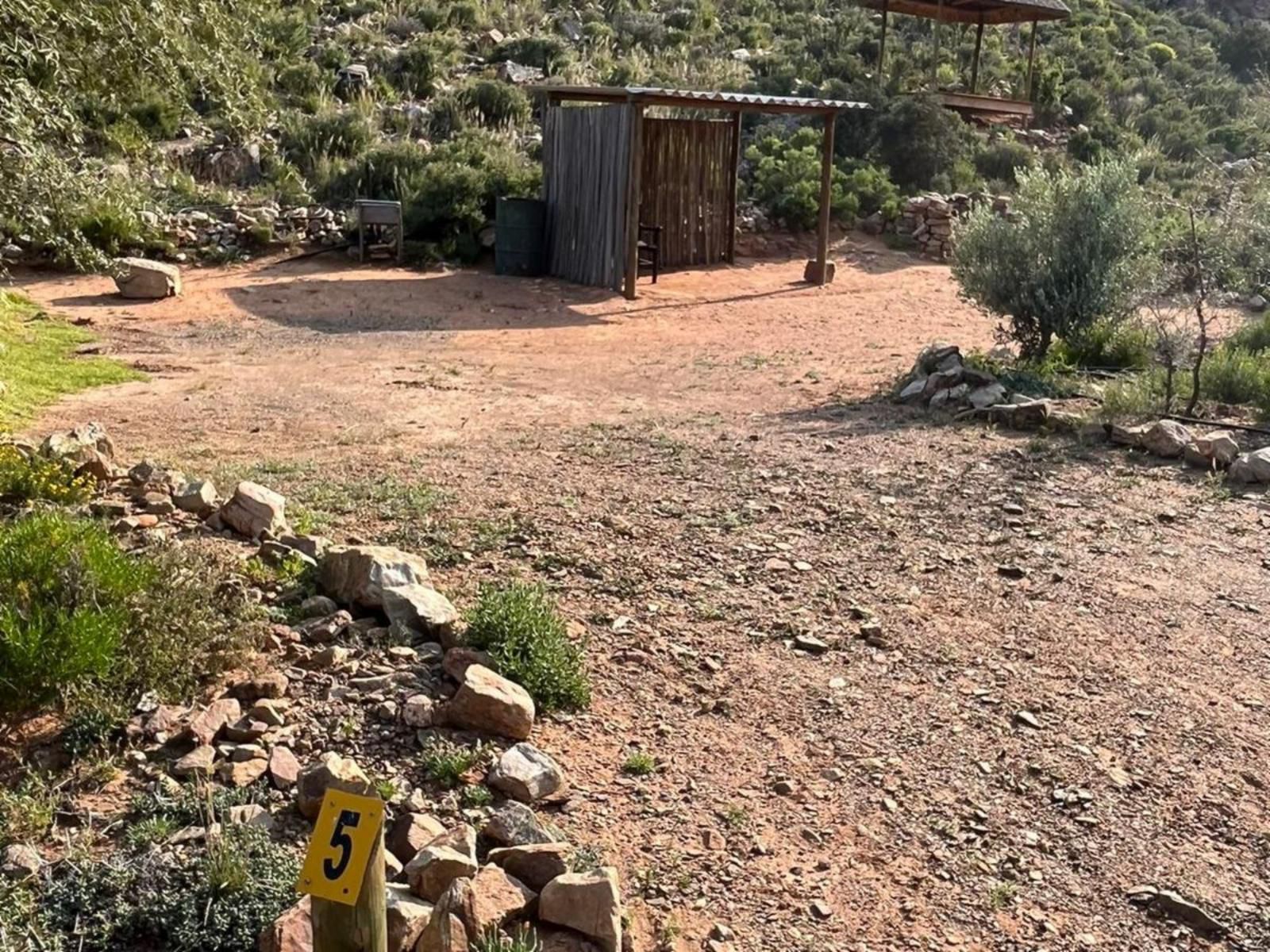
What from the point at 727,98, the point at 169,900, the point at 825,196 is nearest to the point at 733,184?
the point at 825,196

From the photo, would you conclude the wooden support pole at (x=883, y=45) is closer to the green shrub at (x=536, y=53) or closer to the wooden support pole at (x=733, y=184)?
the green shrub at (x=536, y=53)

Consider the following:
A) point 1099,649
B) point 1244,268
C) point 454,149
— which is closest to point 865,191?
point 454,149

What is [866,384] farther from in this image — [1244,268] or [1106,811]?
[1106,811]

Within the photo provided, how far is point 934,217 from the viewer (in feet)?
65.7

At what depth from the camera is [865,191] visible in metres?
20.9

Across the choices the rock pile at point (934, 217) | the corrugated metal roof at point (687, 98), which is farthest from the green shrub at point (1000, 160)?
the corrugated metal roof at point (687, 98)

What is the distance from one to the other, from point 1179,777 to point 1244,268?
9.83m

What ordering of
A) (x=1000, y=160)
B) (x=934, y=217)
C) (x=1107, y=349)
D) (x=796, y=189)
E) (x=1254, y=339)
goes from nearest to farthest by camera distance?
(x=1107, y=349), (x=1254, y=339), (x=796, y=189), (x=934, y=217), (x=1000, y=160)

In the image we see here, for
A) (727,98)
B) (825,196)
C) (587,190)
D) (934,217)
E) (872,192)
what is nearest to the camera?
(727,98)

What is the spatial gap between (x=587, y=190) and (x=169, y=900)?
13.5 m

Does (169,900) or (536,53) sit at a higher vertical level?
(536,53)

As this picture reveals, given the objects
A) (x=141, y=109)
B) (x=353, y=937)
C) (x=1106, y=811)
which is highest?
(x=141, y=109)

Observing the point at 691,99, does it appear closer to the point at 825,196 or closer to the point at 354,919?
the point at 825,196

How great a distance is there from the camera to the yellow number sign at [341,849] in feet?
7.86
